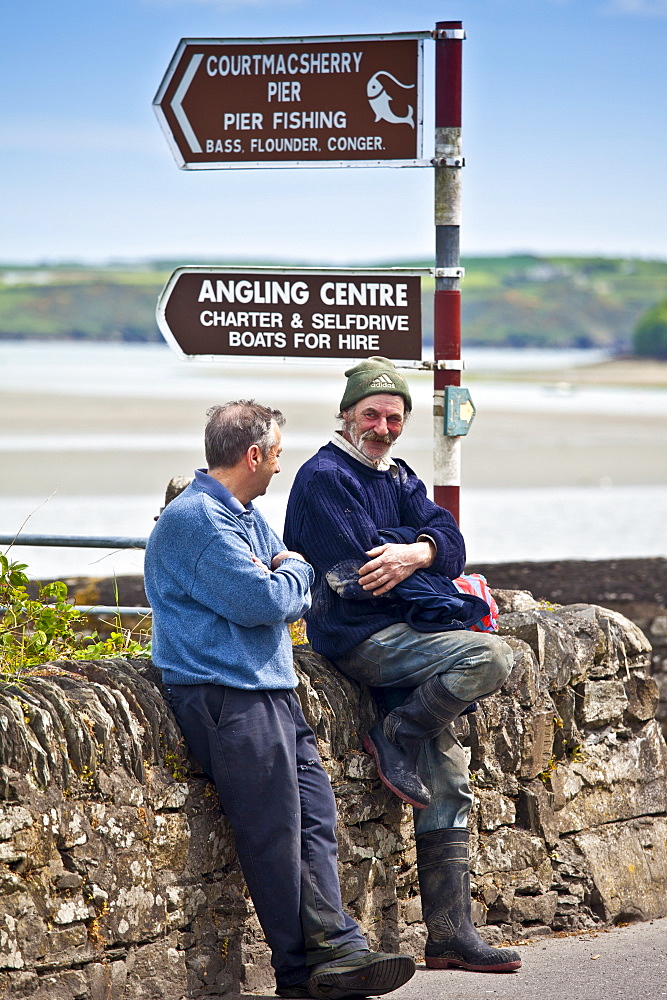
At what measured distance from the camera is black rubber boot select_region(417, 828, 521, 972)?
460 centimetres

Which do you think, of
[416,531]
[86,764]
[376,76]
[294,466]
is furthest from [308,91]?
[294,466]

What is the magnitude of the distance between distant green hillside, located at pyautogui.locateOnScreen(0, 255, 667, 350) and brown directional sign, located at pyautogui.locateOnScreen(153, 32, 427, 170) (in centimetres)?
15018

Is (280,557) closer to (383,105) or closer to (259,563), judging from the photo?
(259,563)

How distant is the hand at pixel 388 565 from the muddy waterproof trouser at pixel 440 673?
19 cm

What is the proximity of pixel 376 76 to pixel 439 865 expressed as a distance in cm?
299

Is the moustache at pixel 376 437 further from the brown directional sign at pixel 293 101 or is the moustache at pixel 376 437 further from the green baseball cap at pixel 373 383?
the brown directional sign at pixel 293 101

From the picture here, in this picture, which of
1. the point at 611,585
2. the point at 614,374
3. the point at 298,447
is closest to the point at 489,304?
the point at 614,374

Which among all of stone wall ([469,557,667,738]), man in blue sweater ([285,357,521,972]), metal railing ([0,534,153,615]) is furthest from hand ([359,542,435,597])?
stone wall ([469,557,667,738])

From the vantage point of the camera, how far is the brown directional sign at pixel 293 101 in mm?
5574

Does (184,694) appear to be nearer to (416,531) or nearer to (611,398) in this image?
(416,531)

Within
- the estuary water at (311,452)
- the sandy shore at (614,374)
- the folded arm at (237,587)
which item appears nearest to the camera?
the folded arm at (237,587)

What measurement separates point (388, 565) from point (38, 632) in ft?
4.10

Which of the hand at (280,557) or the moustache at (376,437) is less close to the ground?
the moustache at (376,437)

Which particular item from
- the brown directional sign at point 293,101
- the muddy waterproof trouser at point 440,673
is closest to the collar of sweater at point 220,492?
the muddy waterproof trouser at point 440,673
